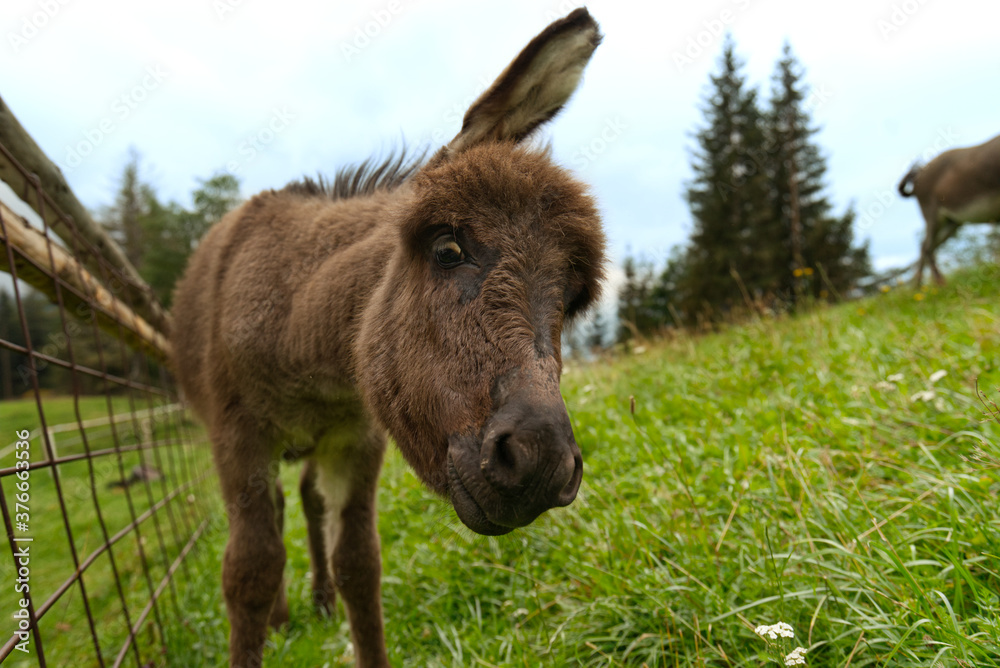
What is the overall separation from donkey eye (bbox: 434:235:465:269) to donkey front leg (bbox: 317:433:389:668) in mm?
1497

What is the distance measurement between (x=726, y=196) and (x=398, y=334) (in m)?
30.1

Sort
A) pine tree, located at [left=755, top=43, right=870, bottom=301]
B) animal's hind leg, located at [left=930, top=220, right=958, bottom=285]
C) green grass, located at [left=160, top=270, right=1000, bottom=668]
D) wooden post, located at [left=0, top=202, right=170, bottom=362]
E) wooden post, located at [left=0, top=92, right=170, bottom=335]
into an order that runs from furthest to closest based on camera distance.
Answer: pine tree, located at [left=755, top=43, right=870, bottom=301] < animal's hind leg, located at [left=930, top=220, right=958, bottom=285] < wooden post, located at [left=0, top=92, right=170, bottom=335] < wooden post, located at [left=0, top=202, right=170, bottom=362] < green grass, located at [left=160, top=270, right=1000, bottom=668]

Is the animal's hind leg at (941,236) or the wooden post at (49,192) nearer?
the wooden post at (49,192)

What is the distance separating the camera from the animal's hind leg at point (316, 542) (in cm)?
402

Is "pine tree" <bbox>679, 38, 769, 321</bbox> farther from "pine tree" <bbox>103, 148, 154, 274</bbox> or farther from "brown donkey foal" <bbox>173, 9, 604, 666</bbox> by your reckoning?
"pine tree" <bbox>103, 148, 154, 274</bbox>

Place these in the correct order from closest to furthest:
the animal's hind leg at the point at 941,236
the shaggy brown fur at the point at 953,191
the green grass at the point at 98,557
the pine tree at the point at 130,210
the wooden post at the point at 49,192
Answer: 1. the wooden post at the point at 49,192
2. the green grass at the point at 98,557
3. the shaggy brown fur at the point at 953,191
4. the animal's hind leg at the point at 941,236
5. the pine tree at the point at 130,210

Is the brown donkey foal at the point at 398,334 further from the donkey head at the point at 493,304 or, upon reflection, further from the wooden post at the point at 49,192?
the wooden post at the point at 49,192

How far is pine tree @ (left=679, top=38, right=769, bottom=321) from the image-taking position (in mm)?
27656

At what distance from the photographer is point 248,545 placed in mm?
2613

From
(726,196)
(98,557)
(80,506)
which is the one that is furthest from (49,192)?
(726,196)

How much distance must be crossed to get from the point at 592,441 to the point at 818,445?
1746mm

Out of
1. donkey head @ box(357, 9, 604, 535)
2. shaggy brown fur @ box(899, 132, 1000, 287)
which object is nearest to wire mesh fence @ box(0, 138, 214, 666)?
donkey head @ box(357, 9, 604, 535)

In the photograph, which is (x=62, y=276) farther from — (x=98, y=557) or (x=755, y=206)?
(x=755, y=206)

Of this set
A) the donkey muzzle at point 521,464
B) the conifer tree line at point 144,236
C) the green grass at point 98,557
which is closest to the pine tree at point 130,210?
the conifer tree line at point 144,236
